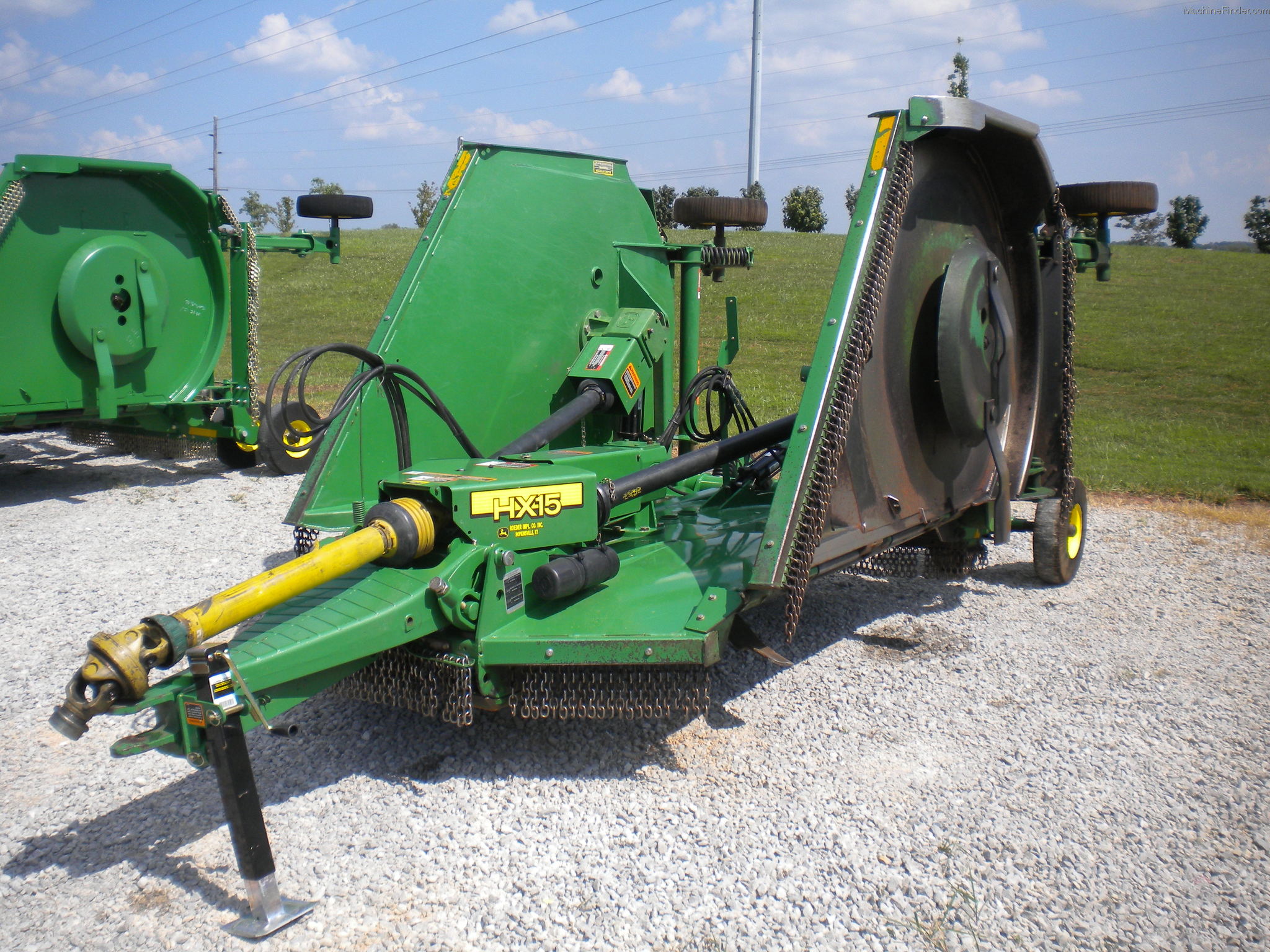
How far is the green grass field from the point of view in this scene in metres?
8.23

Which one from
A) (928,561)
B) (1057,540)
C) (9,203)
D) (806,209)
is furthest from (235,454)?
(806,209)

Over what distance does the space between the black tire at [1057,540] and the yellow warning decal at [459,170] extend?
3.01m

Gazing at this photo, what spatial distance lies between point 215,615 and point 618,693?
1.14 metres

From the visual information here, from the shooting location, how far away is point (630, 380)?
14.7 feet

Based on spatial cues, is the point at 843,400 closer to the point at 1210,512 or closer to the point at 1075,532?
the point at 1075,532

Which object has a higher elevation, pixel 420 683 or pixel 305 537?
pixel 305 537

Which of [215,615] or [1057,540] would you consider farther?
[1057,540]

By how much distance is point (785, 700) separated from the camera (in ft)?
11.9

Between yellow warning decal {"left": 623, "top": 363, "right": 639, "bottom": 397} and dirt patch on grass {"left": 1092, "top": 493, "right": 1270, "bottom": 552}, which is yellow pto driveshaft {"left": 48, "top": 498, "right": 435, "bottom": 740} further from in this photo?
dirt patch on grass {"left": 1092, "top": 493, "right": 1270, "bottom": 552}

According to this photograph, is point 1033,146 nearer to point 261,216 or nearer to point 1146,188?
point 1146,188

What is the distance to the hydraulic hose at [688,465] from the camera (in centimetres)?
338

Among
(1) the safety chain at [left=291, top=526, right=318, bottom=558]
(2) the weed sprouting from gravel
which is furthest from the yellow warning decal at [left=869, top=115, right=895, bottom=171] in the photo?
(1) the safety chain at [left=291, top=526, right=318, bottom=558]

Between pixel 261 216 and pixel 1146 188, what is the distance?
54.9m

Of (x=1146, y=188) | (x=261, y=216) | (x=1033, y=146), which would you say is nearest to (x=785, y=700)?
(x=1033, y=146)
